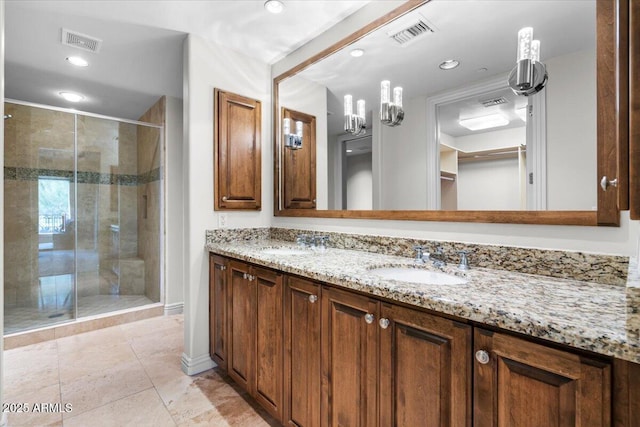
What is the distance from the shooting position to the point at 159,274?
136 inches

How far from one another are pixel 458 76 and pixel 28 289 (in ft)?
15.2

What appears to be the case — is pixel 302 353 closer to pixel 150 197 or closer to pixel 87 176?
pixel 150 197

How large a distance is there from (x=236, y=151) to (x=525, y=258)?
2.02m

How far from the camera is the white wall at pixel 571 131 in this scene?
1130 millimetres

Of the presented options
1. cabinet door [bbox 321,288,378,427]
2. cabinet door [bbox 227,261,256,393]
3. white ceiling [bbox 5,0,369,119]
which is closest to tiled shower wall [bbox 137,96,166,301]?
white ceiling [bbox 5,0,369,119]

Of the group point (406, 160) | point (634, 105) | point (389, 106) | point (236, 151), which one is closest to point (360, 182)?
point (406, 160)

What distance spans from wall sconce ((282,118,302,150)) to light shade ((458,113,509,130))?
1282mm

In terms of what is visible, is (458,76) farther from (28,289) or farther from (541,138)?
(28,289)

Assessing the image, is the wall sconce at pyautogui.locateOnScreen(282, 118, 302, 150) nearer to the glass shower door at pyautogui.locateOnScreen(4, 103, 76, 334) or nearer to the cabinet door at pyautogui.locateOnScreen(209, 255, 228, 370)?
the cabinet door at pyautogui.locateOnScreen(209, 255, 228, 370)

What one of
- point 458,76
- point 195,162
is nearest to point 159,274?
point 195,162

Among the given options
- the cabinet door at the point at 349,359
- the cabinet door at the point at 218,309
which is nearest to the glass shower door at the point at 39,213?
the cabinet door at the point at 218,309

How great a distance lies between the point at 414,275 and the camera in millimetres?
1448

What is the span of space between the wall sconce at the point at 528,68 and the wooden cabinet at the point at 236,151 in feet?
6.03

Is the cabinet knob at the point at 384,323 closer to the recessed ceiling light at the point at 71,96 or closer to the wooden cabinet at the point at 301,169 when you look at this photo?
the wooden cabinet at the point at 301,169
